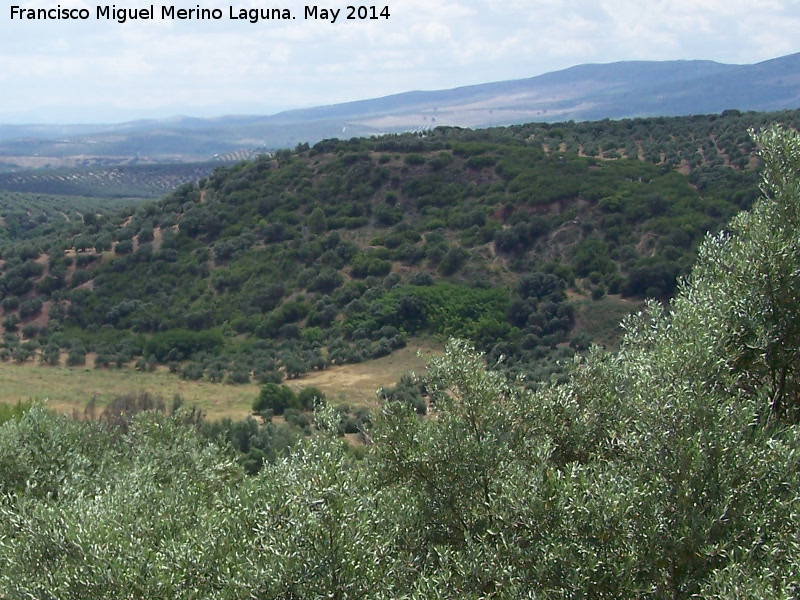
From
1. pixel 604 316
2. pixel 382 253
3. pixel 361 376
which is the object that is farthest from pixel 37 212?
pixel 604 316

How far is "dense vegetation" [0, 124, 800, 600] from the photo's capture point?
17.9ft

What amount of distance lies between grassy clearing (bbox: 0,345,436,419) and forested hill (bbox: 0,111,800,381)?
0.95 metres

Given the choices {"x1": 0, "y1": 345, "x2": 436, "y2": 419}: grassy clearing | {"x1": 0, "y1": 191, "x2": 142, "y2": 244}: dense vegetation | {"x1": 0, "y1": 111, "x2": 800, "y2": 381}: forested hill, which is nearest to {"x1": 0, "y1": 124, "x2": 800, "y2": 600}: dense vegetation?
{"x1": 0, "y1": 345, "x2": 436, "y2": 419}: grassy clearing

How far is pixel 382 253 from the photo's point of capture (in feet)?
130

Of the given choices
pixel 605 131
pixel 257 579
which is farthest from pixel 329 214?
pixel 257 579

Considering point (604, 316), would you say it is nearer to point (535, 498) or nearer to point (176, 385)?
point (176, 385)

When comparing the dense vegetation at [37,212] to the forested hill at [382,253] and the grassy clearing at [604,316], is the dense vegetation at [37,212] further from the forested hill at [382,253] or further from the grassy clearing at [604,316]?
the grassy clearing at [604,316]

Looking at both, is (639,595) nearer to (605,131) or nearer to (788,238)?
(788,238)

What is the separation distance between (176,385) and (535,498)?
26220 mm

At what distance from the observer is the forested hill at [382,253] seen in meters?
33.7

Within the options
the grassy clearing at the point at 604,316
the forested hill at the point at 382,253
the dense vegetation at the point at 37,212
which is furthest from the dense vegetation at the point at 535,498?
the dense vegetation at the point at 37,212

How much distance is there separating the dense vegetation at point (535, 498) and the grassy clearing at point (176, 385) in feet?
58.4

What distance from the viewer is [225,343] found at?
35.3m

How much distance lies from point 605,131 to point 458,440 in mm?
48181
